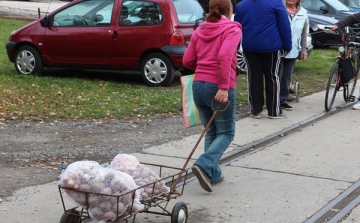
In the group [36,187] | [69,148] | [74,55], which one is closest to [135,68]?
[74,55]

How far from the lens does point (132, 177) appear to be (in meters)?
5.26

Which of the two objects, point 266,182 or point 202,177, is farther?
point 266,182

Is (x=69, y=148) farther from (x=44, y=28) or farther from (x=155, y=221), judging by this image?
(x=44, y=28)

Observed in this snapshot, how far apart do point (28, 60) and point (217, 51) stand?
25.7 feet

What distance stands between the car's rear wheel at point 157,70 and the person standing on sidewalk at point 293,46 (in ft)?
7.67

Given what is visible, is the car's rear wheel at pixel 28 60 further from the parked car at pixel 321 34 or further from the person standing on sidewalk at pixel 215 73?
the parked car at pixel 321 34

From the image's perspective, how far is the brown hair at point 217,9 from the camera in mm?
6273

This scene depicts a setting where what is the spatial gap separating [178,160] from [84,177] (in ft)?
9.17

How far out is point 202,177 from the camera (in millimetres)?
6141

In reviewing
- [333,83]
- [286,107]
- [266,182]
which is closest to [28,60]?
[286,107]

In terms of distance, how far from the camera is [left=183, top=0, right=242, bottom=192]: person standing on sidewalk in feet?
20.1

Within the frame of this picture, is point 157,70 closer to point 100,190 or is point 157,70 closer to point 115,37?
point 115,37

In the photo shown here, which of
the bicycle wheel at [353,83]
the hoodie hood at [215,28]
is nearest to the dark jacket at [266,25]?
the bicycle wheel at [353,83]

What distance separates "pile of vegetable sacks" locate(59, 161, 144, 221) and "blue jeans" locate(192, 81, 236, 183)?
141 cm
